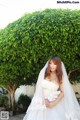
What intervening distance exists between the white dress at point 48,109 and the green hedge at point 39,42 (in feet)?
4.50

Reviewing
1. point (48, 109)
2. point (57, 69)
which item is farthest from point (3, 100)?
point (57, 69)

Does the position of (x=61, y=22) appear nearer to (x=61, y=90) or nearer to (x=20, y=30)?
(x=20, y=30)

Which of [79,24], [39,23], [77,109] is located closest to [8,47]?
[39,23]

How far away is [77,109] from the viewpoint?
19.9 ft

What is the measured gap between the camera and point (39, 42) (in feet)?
22.8

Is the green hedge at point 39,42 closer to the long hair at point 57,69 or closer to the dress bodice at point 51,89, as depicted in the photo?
the long hair at point 57,69

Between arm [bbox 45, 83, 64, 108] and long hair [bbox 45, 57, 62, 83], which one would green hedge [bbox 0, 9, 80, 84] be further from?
arm [bbox 45, 83, 64, 108]

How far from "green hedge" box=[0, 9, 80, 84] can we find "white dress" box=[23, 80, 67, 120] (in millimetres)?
1370

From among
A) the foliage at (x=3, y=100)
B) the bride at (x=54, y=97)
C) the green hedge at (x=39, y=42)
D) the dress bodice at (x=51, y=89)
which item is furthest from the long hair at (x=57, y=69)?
the foliage at (x=3, y=100)

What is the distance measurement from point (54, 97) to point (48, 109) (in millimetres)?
300

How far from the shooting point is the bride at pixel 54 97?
5.68 meters

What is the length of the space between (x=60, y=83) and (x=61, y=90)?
14 cm

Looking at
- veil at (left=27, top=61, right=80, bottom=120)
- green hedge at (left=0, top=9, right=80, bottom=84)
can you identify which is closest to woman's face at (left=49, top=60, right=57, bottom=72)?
veil at (left=27, top=61, right=80, bottom=120)

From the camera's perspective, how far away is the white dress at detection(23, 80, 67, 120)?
5.69m
